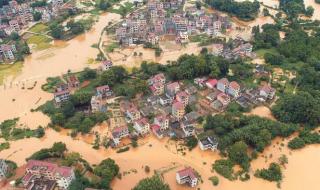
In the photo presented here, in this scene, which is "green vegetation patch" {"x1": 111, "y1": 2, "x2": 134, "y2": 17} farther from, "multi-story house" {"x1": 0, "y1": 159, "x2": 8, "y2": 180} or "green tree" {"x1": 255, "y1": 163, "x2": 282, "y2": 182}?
"green tree" {"x1": 255, "y1": 163, "x2": 282, "y2": 182}

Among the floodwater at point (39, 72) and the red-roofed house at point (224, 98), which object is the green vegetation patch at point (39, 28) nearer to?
the floodwater at point (39, 72)

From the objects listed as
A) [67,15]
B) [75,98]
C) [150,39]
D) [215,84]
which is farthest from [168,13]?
[75,98]

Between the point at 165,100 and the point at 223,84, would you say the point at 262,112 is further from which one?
the point at 165,100

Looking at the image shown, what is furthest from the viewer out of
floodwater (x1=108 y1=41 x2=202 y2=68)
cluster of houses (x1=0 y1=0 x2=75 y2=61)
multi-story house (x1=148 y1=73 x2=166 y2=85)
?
cluster of houses (x1=0 y1=0 x2=75 y2=61)

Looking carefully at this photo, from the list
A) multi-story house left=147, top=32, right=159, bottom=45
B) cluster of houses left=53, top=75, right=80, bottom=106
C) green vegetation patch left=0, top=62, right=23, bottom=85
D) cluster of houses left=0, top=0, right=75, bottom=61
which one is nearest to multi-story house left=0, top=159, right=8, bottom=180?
cluster of houses left=53, top=75, right=80, bottom=106

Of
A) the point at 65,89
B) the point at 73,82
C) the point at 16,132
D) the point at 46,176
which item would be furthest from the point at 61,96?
the point at 46,176

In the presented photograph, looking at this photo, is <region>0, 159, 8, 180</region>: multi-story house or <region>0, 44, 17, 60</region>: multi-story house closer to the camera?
<region>0, 159, 8, 180</region>: multi-story house

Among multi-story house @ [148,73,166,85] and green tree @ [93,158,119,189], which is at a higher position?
multi-story house @ [148,73,166,85]

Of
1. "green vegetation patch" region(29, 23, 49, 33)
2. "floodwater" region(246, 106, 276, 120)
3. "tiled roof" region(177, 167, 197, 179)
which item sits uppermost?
"green vegetation patch" region(29, 23, 49, 33)

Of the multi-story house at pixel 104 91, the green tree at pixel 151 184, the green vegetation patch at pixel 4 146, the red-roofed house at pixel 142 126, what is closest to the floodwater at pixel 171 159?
the green vegetation patch at pixel 4 146
